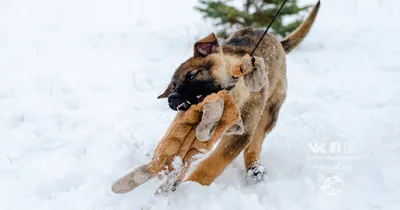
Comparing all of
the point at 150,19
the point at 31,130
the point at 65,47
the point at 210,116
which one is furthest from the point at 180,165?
the point at 150,19

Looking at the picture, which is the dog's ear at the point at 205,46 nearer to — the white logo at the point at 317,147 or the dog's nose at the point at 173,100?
the dog's nose at the point at 173,100

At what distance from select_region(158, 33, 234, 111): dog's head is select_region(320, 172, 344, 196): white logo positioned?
107 cm

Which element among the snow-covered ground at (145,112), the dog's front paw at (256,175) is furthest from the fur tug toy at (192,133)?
the dog's front paw at (256,175)

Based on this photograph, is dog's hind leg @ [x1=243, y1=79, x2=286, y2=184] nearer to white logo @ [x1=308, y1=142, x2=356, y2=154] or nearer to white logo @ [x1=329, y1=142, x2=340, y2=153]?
white logo @ [x1=308, y1=142, x2=356, y2=154]

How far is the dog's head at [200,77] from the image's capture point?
281cm

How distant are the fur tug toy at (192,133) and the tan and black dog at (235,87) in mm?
70

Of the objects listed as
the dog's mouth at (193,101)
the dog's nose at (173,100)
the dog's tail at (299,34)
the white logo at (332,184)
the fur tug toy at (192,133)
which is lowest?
the white logo at (332,184)

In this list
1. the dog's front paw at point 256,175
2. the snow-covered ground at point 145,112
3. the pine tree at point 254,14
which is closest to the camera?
the snow-covered ground at point 145,112

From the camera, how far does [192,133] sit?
293cm

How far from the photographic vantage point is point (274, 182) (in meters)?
3.39

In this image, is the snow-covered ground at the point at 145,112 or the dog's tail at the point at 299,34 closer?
the snow-covered ground at the point at 145,112

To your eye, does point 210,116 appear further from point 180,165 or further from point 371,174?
point 371,174

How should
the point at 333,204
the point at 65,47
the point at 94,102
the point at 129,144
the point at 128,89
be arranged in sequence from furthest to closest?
the point at 65,47 < the point at 128,89 < the point at 94,102 < the point at 129,144 < the point at 333,204

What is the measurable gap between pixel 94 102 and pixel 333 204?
2764mm
